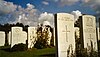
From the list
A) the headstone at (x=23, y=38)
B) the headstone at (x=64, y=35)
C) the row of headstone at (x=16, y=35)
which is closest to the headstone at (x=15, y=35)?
the row of headstone at (x=16, y=35)

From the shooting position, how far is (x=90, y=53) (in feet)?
36.7

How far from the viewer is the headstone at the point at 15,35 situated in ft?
73.4

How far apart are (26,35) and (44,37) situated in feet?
7.23

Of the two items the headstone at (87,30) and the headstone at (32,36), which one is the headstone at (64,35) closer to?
the headstone at (87,30)

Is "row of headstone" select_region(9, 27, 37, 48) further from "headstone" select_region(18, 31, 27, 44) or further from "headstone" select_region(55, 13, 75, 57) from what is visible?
"headstone" select_region(55, 13, 75, 57)

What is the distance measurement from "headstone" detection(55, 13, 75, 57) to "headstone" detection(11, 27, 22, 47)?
1123 centimetres

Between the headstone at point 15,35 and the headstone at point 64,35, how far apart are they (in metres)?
11.2

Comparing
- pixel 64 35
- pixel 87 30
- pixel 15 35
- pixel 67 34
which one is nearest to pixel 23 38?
pixel 15 35

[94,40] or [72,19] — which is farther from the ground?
[72,19]

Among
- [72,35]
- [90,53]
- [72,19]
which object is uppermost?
[72,19]

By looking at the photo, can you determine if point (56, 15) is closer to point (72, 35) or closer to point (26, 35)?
point (72, 35)

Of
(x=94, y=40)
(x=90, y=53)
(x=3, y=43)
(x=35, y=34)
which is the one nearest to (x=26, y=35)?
(x=35, y=34)

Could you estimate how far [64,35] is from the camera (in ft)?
39.1

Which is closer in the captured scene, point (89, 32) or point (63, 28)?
point (63, 28)
